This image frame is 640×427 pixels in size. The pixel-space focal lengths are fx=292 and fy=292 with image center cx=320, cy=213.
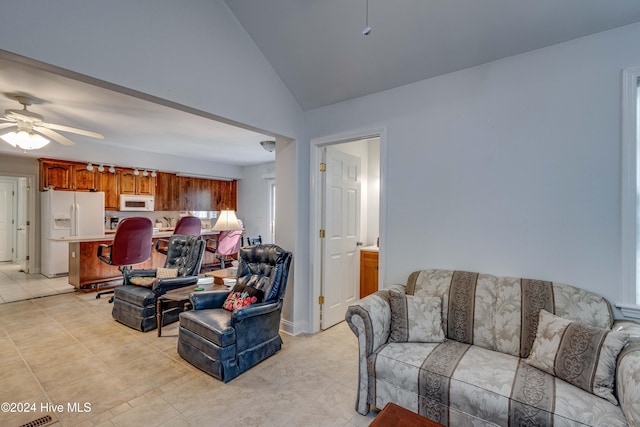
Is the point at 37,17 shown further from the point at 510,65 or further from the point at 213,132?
the point at 213,132

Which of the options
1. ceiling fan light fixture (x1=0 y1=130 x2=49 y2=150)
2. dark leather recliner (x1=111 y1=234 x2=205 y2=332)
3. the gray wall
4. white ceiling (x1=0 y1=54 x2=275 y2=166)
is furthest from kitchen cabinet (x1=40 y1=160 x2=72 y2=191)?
the gray wall

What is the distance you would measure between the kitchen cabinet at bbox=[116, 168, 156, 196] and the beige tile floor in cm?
347

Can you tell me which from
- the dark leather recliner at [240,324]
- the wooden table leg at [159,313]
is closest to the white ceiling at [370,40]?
the dark leather recliner at [240,324]

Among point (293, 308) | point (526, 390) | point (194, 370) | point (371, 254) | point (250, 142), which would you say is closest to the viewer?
point (526, 390)

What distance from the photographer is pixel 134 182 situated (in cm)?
634

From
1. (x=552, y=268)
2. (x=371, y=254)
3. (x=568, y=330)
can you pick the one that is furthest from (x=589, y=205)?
(x=371, y=254)

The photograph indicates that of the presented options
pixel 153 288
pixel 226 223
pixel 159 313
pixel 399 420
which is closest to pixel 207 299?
pixel 159 313

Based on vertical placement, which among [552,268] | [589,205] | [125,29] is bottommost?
[552,268]

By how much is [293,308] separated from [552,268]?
2.39 m

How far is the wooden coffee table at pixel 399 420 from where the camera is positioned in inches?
49.8

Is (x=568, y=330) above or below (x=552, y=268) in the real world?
below

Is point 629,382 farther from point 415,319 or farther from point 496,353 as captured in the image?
point 415,319

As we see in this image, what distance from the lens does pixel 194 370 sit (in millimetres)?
2475

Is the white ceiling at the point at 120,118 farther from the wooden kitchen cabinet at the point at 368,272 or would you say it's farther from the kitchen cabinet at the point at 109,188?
the wooden kitchen cabinet at the point at 368,272
